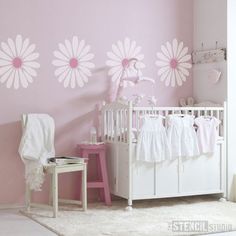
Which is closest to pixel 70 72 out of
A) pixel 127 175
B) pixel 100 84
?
pixel 100 84

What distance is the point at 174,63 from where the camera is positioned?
5105 mm

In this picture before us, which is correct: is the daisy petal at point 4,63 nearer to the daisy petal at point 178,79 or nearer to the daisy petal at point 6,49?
the daisy petal at point 6,49

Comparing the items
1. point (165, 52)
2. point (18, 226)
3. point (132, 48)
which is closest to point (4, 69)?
point (132, 48)

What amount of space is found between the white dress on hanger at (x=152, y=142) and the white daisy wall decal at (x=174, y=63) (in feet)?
2.64

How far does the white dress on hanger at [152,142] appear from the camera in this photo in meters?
4.34

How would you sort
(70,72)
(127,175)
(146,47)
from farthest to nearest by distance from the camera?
1. (146,47)
2. (70,72)
3. (127,175)

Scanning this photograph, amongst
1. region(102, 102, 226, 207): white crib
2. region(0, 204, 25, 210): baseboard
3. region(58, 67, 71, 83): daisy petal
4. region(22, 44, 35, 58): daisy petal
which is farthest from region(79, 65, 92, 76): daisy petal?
region(0, 204, 25, 210): baseboard

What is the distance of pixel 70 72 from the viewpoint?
15.3 ft

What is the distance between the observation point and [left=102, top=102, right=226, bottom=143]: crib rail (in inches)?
170

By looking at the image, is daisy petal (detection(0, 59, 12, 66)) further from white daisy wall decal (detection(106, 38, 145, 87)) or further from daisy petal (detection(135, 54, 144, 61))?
daisy petal (detection(135, 54, 144, 61))

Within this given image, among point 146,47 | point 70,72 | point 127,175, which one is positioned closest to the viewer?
point 127,175

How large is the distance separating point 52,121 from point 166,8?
5.38 feet

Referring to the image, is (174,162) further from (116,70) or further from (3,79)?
(3,79)

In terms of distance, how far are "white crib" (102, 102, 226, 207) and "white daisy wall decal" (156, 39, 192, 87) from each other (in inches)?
16.9
